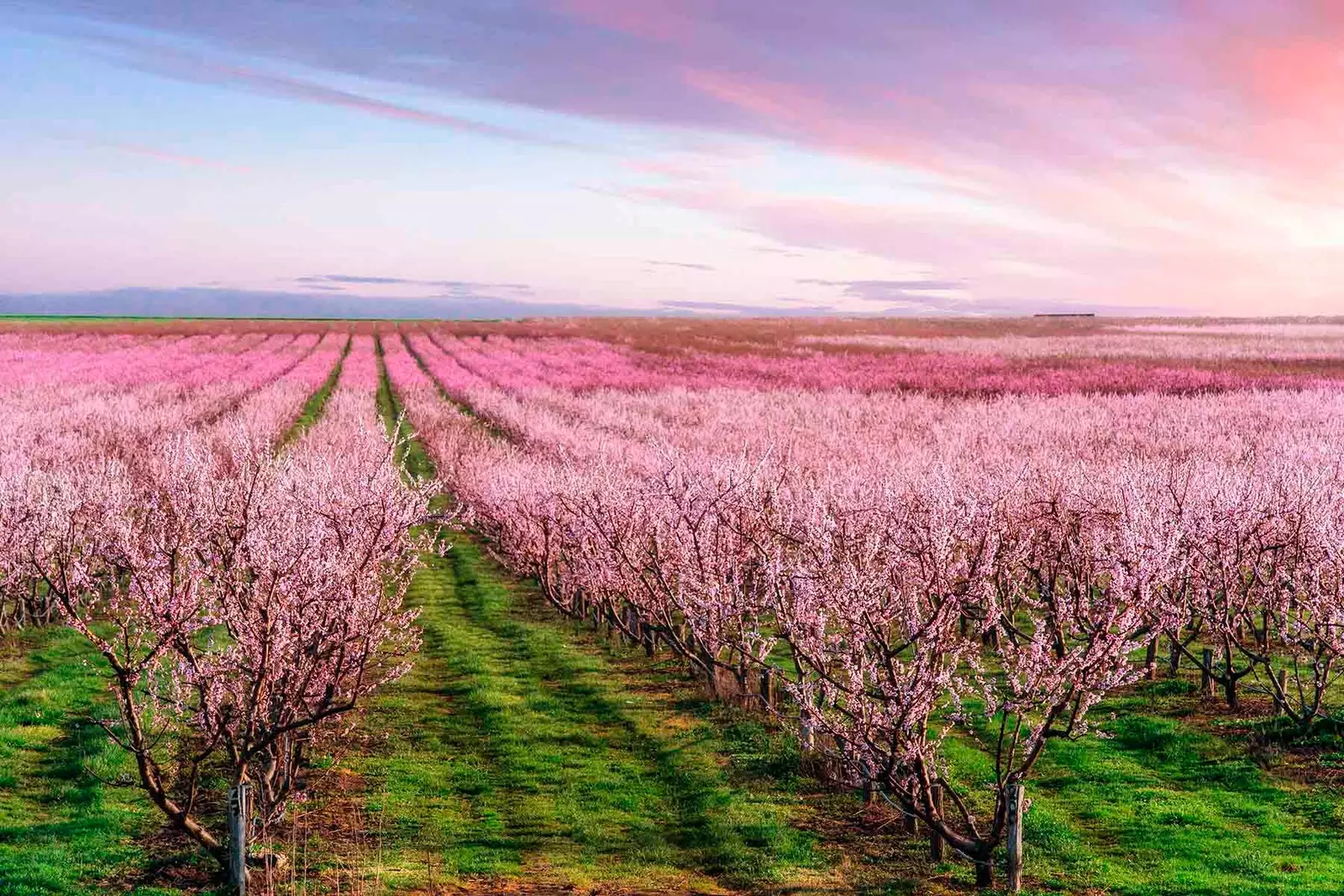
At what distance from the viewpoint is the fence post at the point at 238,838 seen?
8.73 meters

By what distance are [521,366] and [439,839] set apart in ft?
164

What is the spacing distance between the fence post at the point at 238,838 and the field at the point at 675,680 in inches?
4.6

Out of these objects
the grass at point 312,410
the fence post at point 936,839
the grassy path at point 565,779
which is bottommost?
the grassy path at point 565,779

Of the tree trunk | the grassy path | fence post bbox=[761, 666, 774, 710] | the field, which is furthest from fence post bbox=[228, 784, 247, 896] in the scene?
fence post bbox=[761, 666, 774, 710]

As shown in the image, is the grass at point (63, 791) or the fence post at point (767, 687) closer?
the grass at point (63, 791)

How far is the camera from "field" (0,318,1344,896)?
9.10 m

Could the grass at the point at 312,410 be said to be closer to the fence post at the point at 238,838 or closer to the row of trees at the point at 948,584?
the row of trees at the point at 948,584

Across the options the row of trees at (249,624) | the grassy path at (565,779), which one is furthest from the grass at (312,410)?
the row of trees at (249,624)

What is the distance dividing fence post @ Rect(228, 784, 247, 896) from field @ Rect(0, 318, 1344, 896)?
0.12 metres

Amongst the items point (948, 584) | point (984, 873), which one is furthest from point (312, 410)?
point (984, 873)

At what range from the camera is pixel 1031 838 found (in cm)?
1000

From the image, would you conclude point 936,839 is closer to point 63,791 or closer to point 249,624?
point 249,624

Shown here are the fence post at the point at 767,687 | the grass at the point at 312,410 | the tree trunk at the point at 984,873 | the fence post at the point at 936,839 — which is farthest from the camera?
the grass at the point at 312,410

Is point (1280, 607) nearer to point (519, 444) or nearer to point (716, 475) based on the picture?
point (716, 475)
